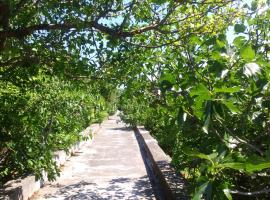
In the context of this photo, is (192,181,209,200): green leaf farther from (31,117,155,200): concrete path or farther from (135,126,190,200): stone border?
(31,117,155,200): concrete path

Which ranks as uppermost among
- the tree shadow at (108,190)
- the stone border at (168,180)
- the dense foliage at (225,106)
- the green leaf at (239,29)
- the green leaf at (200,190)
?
the green leaf at (239,29)

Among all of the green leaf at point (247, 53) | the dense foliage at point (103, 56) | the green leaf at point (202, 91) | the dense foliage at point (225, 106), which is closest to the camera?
the dense foliage at point (225, 106)

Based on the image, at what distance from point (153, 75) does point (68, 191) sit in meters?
3.01

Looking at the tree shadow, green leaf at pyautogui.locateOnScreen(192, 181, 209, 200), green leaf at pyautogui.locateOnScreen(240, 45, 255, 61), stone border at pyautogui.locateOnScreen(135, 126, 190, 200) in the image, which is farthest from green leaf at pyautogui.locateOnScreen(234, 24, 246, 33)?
the tree shadow

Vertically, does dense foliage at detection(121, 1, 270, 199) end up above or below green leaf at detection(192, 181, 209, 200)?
above

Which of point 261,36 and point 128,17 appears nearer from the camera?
point 261,36

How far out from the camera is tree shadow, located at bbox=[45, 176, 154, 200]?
6.79 m

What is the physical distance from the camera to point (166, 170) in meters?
7.23

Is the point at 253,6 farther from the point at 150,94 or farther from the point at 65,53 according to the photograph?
the point at 65,53

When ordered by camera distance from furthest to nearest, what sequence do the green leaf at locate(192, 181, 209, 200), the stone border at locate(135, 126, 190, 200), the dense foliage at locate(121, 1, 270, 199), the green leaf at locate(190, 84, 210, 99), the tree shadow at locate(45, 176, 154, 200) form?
the tree shadow at locate(45, 176, 154, 200) → the stone border at locate(135, 126, 190, 200) → the green leaf at locate(190, 84, 210, 99) → the dense foliage at locate(121, 1, 270, 199) → the green leaf at locate(192, 181, 209, 200)

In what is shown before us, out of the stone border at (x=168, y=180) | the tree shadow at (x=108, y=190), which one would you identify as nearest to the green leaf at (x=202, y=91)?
the stone border at (x=168, y=180)

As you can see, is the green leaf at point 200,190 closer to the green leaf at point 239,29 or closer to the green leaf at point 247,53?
the green leaf at point 247,53

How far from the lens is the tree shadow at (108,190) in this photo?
679cm

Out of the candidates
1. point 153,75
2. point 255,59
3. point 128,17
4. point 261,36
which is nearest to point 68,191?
point 153,75
